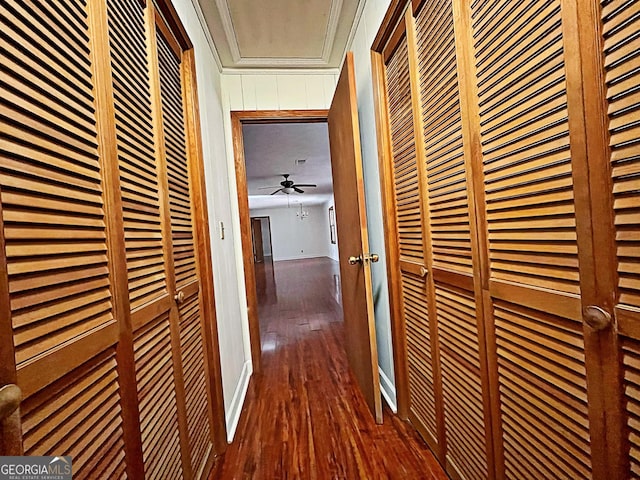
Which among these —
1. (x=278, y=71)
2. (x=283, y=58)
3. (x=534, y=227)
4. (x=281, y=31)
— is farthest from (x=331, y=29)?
(x=534, y=227)

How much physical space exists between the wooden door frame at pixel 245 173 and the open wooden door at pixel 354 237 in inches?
15.9

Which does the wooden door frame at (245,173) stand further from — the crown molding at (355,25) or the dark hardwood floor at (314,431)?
the crown molding at (355,25)

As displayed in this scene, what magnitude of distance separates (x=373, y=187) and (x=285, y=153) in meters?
3.13

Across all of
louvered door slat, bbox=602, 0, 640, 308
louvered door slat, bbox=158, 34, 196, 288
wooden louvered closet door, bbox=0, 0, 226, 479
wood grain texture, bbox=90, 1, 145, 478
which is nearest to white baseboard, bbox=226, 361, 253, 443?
wooden louvered closet door, bbox=0, 0, 226, 479

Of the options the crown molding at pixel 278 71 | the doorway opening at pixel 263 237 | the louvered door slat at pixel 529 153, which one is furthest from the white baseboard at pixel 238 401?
the doorway opening at pixel 263 237

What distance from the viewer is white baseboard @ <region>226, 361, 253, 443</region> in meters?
1.82

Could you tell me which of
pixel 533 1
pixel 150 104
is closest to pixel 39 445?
pixel 150 104

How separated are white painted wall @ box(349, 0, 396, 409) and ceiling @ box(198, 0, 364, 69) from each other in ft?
0.51

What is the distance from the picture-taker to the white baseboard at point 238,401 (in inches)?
71.8

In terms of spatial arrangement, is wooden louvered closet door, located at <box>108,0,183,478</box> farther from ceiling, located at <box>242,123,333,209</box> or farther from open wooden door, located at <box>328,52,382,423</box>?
ceiling, located at <box>242,123,333,209</box>

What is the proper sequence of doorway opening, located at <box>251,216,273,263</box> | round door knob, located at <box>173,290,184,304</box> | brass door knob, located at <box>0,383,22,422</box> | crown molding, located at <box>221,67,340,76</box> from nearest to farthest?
brass door knob, located at <box>0,383,22,422</box>
round door knob, located at <box>173,290,184,304</box>
crown molding, located at <box>221,67,340,76</box>
doorway opening, located at <box>251,216,273,263</box>

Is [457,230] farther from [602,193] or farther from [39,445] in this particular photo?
[39,445]

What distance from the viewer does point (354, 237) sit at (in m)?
2.01

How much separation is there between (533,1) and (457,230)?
2.13 feet
